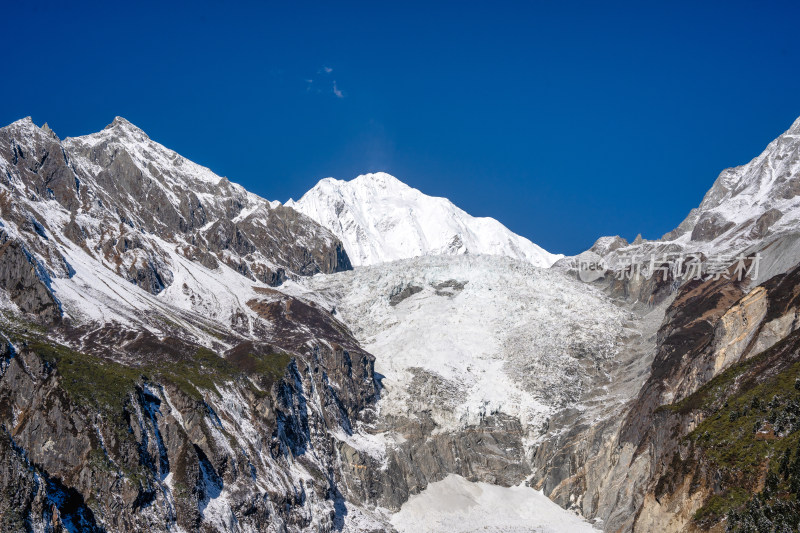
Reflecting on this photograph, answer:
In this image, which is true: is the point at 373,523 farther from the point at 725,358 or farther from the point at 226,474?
the point at 725,358

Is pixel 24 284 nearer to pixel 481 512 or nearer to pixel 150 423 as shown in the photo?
pixel 150 423

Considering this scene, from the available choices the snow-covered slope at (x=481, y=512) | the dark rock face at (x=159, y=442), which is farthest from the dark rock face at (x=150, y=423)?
the snow-covered slope at (x=481, y=512)

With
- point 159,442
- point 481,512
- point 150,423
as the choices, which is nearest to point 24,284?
point 150,423

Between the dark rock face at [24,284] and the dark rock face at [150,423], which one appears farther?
the dark rock face at [24,284]

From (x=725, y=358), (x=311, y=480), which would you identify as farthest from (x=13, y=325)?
(x=725, y=358)

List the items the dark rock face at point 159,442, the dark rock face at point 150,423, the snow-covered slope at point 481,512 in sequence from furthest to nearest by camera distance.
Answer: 1. the snow-covered slope at point 481,512
2. the dark rock face at point 150,423
3. the dark rock face at point 159,442

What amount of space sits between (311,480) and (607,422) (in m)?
64.0

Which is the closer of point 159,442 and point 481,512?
point 159,442

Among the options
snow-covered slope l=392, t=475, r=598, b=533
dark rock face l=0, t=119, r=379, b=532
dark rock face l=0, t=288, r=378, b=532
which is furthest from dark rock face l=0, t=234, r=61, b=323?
snow-covered slope l=392, t=475, r=598, b=533

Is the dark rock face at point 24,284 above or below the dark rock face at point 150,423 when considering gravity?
above

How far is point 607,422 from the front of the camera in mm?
180250

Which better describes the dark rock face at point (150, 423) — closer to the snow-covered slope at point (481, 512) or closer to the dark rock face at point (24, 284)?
the dark rock face at point (24, 284)

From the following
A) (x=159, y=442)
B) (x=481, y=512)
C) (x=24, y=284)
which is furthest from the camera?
(x=481, y=512)

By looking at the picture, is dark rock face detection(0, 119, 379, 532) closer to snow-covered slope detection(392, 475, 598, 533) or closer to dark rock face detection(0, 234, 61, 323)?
dark rock face detection(0, 234, 61, 323)
